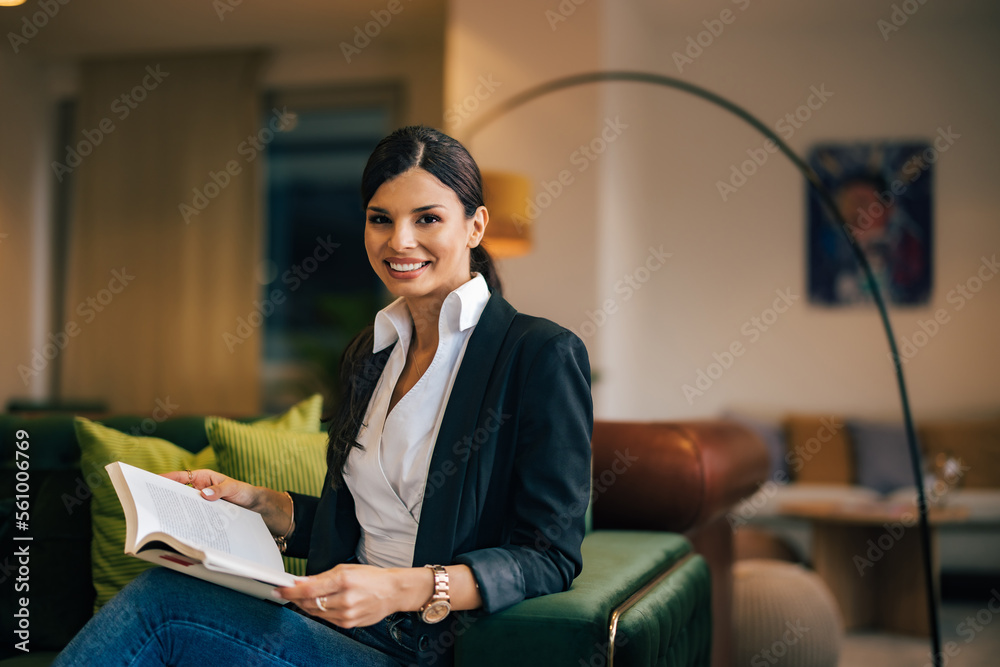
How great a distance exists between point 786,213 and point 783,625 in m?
3.32

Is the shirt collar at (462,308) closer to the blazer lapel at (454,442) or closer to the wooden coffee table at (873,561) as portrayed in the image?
the blazer lapel at (454,442)

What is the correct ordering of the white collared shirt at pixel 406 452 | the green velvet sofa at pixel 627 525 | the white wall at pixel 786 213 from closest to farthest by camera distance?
the white collared shirt at pixel 406 452 → the green velvet sofa at pixel 627 525 → the white wall at pixel 786 213

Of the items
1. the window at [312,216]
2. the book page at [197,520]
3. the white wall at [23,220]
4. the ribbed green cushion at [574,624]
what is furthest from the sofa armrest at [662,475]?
the white wall at [23,220]

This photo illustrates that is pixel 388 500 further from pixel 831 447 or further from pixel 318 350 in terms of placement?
pixel 831 447

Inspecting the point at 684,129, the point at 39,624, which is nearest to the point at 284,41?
the point at 684,129

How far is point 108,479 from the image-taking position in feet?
5.66

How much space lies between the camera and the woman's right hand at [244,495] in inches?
54.1

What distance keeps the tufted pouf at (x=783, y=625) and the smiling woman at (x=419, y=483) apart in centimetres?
148

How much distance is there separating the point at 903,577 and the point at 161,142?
4.69 m

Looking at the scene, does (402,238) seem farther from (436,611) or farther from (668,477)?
(668,477)

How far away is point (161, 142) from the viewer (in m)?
5.43

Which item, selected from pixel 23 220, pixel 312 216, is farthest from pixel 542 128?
pixel 23 220

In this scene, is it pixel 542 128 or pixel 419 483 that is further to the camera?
pixel 542 128

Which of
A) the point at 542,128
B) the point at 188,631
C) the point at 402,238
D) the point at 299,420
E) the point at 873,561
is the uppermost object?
the point at 542,128
